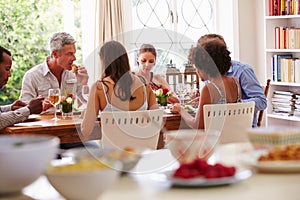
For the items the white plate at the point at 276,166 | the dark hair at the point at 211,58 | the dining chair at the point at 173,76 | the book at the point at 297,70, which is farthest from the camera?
the book at the point at 297,70

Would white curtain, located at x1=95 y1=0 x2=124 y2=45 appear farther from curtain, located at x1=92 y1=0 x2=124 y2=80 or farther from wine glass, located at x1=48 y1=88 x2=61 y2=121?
wine glass, located at x1=48 y1=88 x2=61 y2=121

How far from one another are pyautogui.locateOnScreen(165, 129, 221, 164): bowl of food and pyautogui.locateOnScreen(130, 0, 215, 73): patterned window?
429 cm

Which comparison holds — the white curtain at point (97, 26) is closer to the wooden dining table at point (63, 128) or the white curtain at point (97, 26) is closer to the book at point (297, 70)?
the book at point (297, 70)

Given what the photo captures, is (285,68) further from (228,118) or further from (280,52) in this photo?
(228,118)

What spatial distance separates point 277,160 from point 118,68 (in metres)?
2.04

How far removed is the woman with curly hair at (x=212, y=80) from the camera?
11.5 feet

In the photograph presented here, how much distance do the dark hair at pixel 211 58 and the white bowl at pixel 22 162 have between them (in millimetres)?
2326

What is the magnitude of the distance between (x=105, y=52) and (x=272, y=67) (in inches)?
117

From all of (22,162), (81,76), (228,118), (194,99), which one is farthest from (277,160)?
(81,76)

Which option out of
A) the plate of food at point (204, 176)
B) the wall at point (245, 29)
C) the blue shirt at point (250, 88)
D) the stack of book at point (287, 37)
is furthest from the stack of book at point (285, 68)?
the plate of food at point (204, 176)

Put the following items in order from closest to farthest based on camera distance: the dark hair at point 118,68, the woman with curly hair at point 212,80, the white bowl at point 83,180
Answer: the white bowl at point 83,180 < the woman with curly hair at point 212,80 < the dark hair at point 118,68

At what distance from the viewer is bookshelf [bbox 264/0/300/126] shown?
19.3ft

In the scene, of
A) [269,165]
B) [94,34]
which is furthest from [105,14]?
[269,165]

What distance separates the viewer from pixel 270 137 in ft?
6.22
